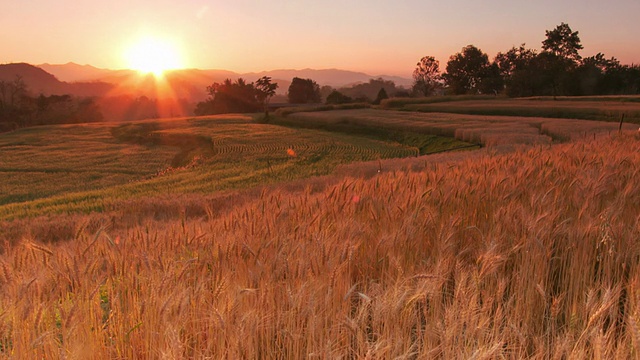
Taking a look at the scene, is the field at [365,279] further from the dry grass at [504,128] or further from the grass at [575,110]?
the grass at [575,110]

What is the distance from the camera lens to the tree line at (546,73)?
225 feet

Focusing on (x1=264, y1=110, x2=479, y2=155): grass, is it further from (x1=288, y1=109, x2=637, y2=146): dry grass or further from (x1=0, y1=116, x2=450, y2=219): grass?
(x1=0, y1=116, x2=450, y2=219): grass

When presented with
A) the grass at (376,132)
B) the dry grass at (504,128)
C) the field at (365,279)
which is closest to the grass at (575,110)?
the dry grass at (504,128)

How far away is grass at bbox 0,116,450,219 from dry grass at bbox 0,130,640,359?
14536 mm

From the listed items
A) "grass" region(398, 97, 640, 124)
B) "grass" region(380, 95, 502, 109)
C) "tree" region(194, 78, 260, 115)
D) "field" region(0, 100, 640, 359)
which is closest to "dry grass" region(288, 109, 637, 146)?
"grass" region(398, 97, 640, 124)

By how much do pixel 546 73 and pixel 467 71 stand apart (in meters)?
22.9

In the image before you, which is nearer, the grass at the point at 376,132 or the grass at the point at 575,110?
the grass at the point at 376,132

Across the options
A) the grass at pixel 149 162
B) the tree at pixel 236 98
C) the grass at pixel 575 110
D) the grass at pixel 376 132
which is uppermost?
the tree at pixel 236 98

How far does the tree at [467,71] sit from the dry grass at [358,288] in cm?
9763

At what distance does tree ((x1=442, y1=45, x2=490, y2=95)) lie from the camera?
3639 inches

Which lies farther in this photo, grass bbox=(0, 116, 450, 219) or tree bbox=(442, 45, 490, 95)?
tree bbox=(442, 45, 490, 95)

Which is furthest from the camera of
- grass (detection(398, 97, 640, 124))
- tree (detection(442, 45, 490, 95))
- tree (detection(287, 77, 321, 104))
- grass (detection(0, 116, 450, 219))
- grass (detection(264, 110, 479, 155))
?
tree (detection(287, 77, 321, 104))

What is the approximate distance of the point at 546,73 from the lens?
238 ft

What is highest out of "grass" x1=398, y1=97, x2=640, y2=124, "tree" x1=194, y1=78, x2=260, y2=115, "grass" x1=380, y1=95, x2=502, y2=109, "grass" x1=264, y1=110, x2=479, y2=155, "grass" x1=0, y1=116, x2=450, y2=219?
"tree" x1=194, y1=78, x2=260, y2=115
